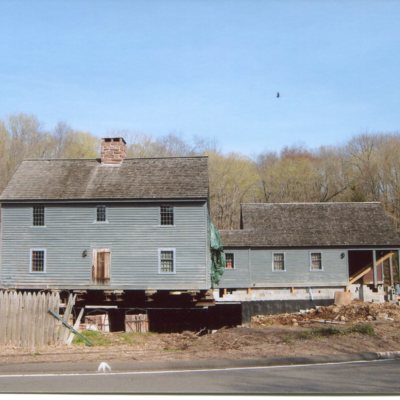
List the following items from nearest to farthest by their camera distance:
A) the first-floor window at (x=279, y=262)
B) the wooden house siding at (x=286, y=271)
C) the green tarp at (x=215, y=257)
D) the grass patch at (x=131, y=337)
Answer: the grass patch at (x=131, y=337) < the green tarp at (x=215, y=257) < the wooden house siding at (x=286, y=271) < the first-floor window at (x=279, y=262)

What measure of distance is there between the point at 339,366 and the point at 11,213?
24.3 metres

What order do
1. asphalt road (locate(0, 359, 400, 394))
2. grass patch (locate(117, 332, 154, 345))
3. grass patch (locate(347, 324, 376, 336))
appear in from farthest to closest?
grass patch (locate(117, 332, 154, 345)) < grass patch (locate(347, 324, 376, 336)) < asphalt road (locate(0, 359, 400, 394))

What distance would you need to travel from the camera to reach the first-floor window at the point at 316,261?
136 ft

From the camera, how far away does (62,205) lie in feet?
107

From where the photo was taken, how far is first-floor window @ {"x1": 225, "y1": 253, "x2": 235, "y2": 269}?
41656 millimetres

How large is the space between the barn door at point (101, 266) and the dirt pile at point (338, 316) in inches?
330

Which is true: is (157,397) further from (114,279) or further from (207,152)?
(207,152)

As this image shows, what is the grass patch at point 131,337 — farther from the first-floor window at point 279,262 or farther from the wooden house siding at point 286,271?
the first-floor window at point 279,262

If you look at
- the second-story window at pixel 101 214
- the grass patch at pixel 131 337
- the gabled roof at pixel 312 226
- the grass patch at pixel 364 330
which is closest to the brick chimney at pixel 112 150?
the second-story window at pixel 101 214

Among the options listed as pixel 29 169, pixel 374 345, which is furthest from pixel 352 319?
pixel 29 169

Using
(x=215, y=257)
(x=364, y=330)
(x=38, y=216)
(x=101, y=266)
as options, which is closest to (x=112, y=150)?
(x=38, y=216)

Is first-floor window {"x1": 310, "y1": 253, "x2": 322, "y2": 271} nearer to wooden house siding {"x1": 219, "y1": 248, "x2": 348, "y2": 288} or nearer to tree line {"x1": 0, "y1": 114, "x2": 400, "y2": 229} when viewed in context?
wooden house siding {"x1": 219, "y1": 248, "x2": 348, "y2": 288}

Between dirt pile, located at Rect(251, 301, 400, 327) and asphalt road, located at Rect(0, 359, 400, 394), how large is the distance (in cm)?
1311

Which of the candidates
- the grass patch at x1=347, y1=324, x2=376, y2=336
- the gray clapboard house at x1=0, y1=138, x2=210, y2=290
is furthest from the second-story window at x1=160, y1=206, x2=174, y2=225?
the grass patch at x1=347, y1=324, x2=376, y2=336
